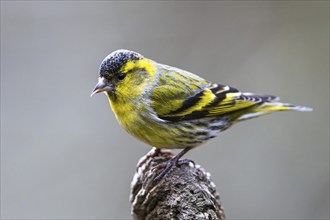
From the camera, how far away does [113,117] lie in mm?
6703

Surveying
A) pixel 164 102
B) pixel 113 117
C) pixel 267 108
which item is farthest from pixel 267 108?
pixel 113 117

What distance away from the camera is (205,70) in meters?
6.97

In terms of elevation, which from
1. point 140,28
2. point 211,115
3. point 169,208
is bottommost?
point 169,208

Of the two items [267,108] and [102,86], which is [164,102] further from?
[267,108]

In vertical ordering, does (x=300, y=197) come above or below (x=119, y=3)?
below

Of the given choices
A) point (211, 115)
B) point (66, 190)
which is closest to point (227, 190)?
point (66, 190)

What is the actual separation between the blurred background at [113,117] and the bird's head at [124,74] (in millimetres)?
2195

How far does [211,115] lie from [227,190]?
213 cm

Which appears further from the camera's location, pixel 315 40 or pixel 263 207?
pixel 315 40

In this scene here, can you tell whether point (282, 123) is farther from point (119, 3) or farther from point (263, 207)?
point (119, 3)

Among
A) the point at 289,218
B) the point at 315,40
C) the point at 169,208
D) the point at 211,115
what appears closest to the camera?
the point at 169,208

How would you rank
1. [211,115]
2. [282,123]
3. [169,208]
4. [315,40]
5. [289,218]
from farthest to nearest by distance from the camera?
[315,40] < [282,123] < [289,218] < [211,115] < [169,208]

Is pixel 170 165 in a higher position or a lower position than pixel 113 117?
lower

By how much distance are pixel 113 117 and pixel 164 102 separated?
2.77 meters
